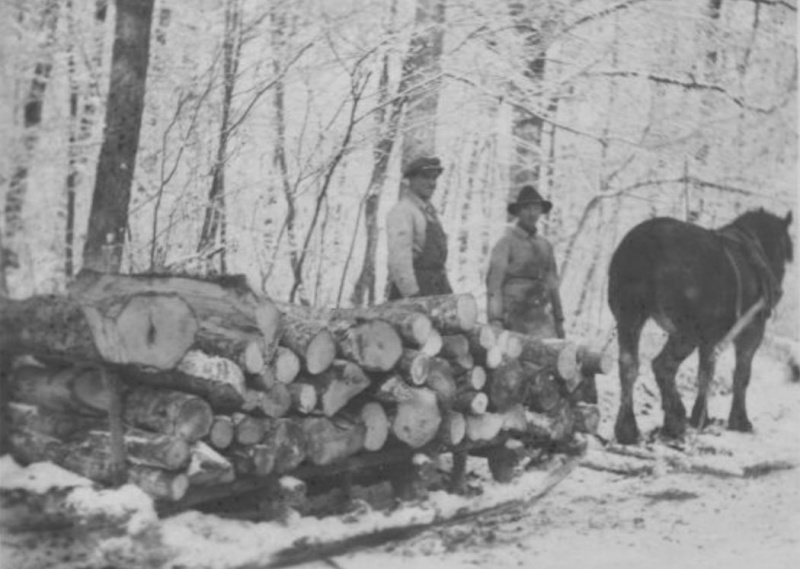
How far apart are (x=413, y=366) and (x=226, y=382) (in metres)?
0.95

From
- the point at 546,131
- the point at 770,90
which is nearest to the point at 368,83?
the point at 546,131

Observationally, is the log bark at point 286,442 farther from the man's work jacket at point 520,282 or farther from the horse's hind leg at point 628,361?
the horse's hind leg at point 628,361

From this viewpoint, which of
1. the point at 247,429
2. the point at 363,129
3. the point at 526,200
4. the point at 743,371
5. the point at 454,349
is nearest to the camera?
the point at 247,429

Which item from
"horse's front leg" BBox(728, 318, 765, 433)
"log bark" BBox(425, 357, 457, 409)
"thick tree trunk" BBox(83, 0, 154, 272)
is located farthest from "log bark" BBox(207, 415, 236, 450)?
"horse's front leg" BBox(728, 318, 765, 433)

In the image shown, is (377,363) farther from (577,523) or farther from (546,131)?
(546,131)

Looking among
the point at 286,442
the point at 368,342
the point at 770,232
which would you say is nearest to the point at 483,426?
the point at 368,342

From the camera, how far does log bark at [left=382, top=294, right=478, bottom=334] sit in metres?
4.51

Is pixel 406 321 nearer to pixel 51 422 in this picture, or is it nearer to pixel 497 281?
pixel 51 422

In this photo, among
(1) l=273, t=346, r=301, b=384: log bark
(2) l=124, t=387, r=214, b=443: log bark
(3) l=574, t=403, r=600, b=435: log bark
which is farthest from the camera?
(3) l=574, t=403, r=600, b=435: log bark

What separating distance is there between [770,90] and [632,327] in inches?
79.0

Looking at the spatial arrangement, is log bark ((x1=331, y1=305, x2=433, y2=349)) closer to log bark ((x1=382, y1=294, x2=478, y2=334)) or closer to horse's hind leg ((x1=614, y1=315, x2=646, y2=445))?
log bark ((x1=382, y1=294, x2=478, y2=334))

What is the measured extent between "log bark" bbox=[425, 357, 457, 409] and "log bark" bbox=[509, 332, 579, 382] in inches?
29.2

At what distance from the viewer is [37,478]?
3494 mm

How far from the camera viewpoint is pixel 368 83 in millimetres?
6008
